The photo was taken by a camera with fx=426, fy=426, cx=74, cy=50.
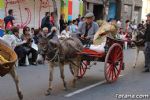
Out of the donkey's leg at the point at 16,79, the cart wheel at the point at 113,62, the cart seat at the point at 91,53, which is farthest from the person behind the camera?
the cart wheel at the point at 113,62

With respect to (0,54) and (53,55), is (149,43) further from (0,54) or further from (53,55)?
(0,54)

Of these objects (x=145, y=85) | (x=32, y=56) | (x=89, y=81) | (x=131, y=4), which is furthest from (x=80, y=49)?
(x=131, y=4)

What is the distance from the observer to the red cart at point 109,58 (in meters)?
11.4

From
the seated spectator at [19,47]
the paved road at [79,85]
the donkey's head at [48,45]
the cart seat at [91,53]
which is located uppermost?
the donkey's head at [48,45]

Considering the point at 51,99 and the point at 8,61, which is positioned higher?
the point at 8,61

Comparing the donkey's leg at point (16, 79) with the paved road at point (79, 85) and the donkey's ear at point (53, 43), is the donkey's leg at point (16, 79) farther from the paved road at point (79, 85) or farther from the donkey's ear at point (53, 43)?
the donkey's ear at point (53, 43)

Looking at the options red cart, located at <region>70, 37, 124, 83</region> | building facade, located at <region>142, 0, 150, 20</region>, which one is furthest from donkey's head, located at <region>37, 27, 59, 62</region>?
building facade, located at <region>142, 0, 150, 20</region>

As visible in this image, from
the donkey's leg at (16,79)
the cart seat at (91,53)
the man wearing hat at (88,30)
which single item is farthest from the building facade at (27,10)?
the donkey's leg at (16,79)

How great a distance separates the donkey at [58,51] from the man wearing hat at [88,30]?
0.71 meters

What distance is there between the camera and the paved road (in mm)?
9884

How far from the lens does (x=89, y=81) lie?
39.7 ft

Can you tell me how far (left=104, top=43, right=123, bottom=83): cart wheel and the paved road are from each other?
0.72 ft

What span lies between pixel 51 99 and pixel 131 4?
34.0m

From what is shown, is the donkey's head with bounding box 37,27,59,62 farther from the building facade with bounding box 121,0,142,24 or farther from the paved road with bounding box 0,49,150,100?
the building facade with bounding box 121,0,142,24
